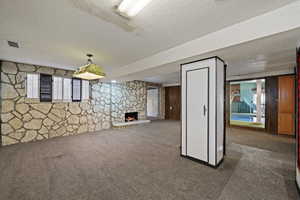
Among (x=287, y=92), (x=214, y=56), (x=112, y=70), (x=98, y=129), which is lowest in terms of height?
(x=98, y=129)

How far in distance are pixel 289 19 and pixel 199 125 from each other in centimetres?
206

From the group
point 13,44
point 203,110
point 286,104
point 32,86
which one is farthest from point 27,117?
point 286,104

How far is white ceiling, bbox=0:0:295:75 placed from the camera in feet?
5.22

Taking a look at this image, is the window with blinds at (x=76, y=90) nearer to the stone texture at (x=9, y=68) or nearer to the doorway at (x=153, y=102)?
the stone texture at (x=9, y=68)

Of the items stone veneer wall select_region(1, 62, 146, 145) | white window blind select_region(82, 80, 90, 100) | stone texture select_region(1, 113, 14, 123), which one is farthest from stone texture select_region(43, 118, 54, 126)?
white window blind select_region(82, 80, 90, 100)

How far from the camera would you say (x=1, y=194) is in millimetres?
1786

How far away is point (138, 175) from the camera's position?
227 centimetres

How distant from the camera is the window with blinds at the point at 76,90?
5230mm

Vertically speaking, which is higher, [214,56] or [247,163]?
[214,56]

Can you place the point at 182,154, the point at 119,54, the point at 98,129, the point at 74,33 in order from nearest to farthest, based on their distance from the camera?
the point at 74,33
the point at 182,154
the point at 119,54
the point at 98,129

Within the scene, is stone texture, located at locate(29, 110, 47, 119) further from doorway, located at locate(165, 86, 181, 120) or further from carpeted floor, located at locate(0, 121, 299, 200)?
doorway, located at locate(165, 86, 181, 120)

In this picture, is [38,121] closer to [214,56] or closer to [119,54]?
[119,54]

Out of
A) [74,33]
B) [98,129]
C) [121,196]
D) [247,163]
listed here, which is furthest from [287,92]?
[98,129]

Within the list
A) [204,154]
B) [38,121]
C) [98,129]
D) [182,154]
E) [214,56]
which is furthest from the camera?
[98,129]
